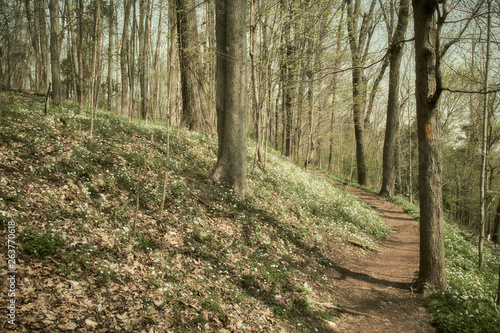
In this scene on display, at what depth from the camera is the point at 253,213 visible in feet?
25.0

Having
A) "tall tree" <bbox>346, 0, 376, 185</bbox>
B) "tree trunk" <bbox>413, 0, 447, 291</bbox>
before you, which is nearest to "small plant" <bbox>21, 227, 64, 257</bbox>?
"tree trunk" <bbox>413, 0, 447, 291</bbox>

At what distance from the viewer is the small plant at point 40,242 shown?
356 centimetres

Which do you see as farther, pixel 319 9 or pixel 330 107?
pixel 330 107

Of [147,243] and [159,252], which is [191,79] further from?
[159,252]

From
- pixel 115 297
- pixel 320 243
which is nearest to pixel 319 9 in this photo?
pixel 320 243

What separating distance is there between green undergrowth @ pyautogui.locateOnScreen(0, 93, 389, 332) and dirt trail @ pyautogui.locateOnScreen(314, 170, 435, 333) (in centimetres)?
38

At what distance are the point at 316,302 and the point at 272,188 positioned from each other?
5026 millimetres

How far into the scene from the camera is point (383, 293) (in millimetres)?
6258

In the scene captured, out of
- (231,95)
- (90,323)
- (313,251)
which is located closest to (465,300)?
(313,251)

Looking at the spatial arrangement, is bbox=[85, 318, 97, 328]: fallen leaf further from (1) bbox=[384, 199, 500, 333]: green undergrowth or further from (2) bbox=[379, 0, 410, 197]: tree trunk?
(2) bbox=[379, 0, 410, 197]: tree trunk

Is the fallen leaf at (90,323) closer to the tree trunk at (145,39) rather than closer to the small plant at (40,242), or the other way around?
the small plant at (40,242)

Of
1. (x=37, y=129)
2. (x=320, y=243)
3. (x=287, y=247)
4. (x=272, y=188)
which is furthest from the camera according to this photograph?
(x=272, y=188)

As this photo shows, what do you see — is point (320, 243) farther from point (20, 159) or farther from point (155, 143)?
point (20, 159)

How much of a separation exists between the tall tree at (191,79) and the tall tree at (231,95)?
228 cm
